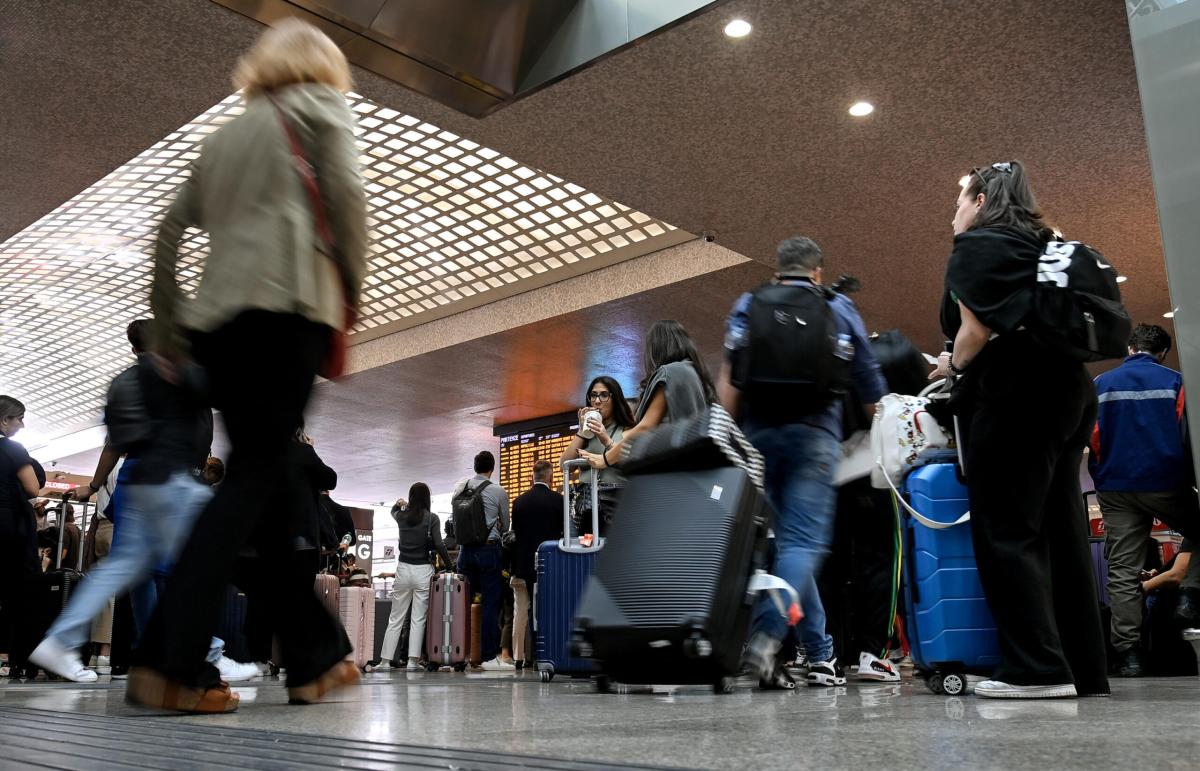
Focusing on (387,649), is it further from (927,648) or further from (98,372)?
(98,372)

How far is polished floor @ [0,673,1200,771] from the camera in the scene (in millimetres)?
1599

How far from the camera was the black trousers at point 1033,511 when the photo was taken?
9.95ft

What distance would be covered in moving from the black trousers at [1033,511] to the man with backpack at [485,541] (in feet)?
21.4

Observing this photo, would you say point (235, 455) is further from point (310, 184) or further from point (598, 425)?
point (598, 425)

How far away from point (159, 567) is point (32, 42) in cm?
495

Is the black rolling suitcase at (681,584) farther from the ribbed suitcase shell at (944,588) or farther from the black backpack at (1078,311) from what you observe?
the black backpack at (1078,311)

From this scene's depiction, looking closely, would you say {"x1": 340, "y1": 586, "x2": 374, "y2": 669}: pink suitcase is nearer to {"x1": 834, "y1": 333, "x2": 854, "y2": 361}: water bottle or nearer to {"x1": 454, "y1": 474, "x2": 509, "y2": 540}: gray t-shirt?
{"x1": 454, "y1": 474, "x2": 509, "y2": 540}: gray t-shirt

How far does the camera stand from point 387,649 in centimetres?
1038

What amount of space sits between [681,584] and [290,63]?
79.3 inches

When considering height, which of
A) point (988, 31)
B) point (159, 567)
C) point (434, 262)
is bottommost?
point (159, 567)

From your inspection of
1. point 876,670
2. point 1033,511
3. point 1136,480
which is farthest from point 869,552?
point 1033,511

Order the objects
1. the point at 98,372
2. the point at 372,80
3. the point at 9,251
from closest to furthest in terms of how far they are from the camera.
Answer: the point at 372,80 → the point at 9,251 → the point at 98,372

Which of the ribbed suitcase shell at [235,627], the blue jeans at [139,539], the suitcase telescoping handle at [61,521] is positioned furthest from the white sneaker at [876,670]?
the suitcase telescoping handle at [61,521]

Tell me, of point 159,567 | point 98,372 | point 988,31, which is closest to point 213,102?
point 159,567
